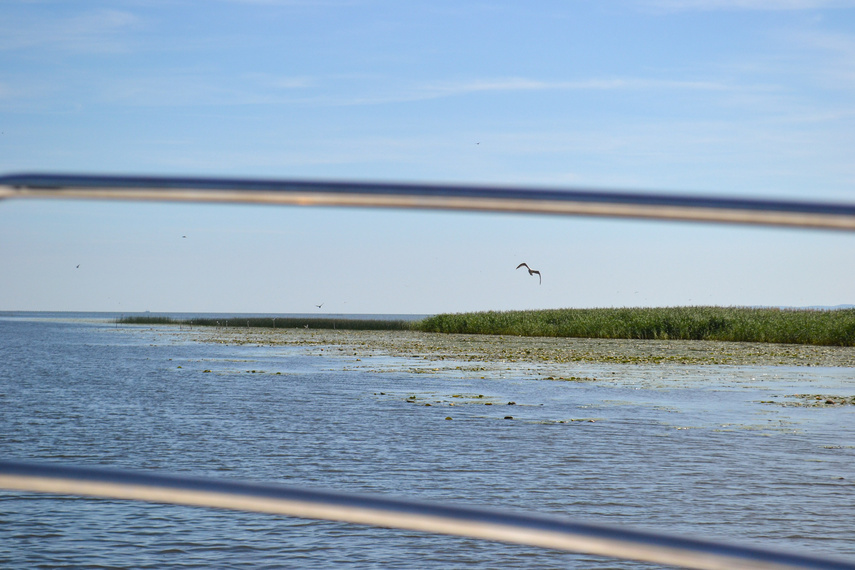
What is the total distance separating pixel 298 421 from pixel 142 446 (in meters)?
2.26

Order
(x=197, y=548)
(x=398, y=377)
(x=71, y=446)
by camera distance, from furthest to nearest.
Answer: (x=398, y=377), (x=71, y=446), (x=197, y=548)

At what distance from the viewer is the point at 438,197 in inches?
35.5

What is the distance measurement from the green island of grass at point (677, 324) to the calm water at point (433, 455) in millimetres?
12283

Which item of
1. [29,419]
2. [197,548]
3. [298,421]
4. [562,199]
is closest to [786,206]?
[562,199]

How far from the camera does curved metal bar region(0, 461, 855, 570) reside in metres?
0.84

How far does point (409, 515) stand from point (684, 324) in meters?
33.9

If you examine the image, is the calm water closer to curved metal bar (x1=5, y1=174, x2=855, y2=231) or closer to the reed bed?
curved metal bar (x1=5, y1=174, x2=855, y2=231)

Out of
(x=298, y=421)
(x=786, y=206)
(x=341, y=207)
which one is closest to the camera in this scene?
(x=786, y=206)

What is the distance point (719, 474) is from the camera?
7.77 m

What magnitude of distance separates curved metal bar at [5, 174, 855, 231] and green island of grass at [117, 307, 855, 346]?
29451 mm

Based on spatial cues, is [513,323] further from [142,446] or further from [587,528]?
[587,528]

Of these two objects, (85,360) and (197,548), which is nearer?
(197,548)

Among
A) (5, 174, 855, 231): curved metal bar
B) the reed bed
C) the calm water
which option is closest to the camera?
(5, 174, 855, 231): curved metal bar

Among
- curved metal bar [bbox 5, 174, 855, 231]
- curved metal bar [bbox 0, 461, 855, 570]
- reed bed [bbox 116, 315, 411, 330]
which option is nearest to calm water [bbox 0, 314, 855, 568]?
curved metal bar [bbox 0, 461, 855, 570]
